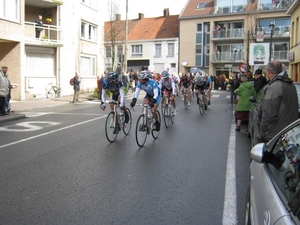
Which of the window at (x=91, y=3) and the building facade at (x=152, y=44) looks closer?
the window at (x=91, y=3)

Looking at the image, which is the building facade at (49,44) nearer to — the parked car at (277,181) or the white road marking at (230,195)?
the white road marking at (230,195)

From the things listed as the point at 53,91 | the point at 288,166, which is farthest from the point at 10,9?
the point at 288,166

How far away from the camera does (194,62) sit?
51.3 meters

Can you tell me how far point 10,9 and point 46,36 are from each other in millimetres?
4626

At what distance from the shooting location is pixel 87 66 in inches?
1185

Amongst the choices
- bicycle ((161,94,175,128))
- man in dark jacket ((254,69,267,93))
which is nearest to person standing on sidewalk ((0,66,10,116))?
bicycle ((161,94,175,128))

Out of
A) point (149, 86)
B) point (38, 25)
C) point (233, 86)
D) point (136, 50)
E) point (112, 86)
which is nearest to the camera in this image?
point (149, 86)

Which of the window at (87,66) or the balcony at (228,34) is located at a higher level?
the balcony at (228,34)

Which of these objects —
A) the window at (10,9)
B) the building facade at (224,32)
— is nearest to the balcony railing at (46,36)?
the window at (10,9)

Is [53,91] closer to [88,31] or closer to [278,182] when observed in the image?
[88,31]

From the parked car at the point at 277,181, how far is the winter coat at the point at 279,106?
1.43 meters

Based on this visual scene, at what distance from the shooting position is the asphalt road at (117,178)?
4.23 metres

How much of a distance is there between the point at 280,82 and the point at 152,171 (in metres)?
2.52

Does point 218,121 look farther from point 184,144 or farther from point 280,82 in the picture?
point 280,82
